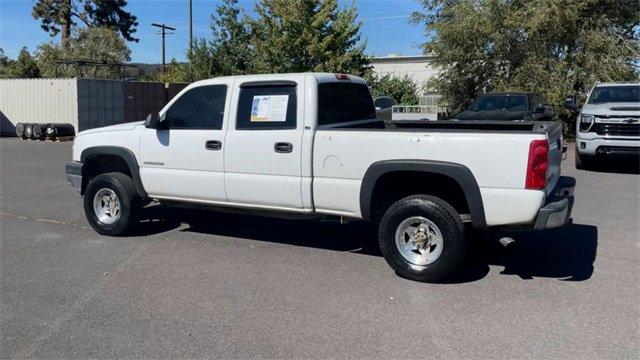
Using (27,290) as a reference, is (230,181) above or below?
above

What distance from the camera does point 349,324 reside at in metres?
4.39

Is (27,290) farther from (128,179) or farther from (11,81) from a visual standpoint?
(11,81)

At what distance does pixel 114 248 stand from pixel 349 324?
331 centimetres

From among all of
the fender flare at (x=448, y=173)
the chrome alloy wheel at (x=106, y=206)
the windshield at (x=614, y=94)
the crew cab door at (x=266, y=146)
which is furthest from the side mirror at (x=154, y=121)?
the windshield at (x=614, y=94)

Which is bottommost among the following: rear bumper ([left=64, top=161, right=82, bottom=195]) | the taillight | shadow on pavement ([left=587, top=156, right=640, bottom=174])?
shadow on pavement ([left=587, top=156, right=640, bottom=174])

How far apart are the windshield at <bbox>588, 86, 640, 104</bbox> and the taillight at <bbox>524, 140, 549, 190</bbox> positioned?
8780mm

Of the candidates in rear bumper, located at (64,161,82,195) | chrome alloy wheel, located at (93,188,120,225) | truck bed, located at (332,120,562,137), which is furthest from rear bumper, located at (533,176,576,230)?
rear bumper, located at (64,161,82,195)

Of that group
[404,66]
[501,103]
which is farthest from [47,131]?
[404,66]

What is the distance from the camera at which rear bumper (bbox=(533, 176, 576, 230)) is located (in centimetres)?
490

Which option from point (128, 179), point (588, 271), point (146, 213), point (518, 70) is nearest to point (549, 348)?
point (588, 271)

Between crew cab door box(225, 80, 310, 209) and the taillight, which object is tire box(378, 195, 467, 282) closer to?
the taillight

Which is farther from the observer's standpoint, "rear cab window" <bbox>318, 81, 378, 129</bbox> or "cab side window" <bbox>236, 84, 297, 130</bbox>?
"rear cab window" <bbox>318, 81, 378, 129</bbox>

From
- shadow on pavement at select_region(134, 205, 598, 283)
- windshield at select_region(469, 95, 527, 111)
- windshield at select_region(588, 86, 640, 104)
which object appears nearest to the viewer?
shadow on pavement at select_region(134, 205, 598, 283)

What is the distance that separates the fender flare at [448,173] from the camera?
16.4ft
